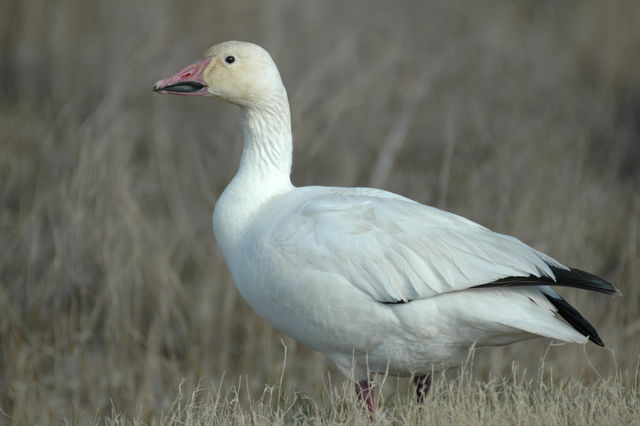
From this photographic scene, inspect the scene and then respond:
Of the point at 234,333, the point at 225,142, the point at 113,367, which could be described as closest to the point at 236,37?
the point at 225,142

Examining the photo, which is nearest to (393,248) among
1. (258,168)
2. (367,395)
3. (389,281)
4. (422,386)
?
(389,281)

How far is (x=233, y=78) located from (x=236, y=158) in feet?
6.31

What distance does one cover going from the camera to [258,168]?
4145 millimetres

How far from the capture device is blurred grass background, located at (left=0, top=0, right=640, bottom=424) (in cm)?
582

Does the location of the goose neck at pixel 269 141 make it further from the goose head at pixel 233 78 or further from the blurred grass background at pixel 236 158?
the blurred grass background at pixel 236 158

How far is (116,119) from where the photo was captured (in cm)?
619

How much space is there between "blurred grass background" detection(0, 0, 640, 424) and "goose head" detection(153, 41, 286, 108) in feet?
5.10

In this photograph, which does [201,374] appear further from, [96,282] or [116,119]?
[116,119]

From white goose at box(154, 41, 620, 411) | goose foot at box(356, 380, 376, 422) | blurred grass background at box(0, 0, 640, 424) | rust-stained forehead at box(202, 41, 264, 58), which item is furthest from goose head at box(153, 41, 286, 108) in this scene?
blurred grass background at box(0, 0, 640, 424)

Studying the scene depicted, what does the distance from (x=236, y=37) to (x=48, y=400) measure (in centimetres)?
454

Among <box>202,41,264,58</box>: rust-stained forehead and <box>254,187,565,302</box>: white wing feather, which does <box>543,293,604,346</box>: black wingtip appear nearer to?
<box>254,187,565,302</box>: white wing feather

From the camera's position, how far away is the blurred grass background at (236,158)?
5.82m

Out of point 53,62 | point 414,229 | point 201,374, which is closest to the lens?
point 414,229

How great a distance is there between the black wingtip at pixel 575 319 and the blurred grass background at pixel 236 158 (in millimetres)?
135
